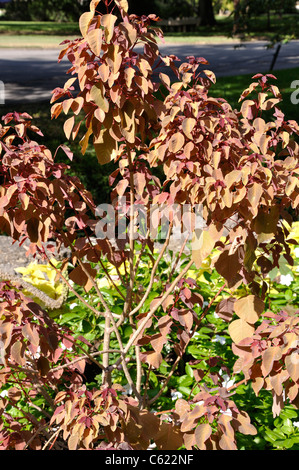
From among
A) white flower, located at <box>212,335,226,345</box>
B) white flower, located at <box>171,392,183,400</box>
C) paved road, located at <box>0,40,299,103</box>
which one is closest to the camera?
white flower, located at <box>171,392,183,400</box>

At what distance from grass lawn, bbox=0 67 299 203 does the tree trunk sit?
1975 centimetres

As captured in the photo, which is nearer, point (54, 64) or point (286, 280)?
point (286, 280)

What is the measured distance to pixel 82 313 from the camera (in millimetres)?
3035

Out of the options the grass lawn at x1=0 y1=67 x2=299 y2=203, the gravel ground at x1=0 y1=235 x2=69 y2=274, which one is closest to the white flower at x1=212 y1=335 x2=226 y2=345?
the gravel ground at x1=0 y1=235 x2=69 y2=274

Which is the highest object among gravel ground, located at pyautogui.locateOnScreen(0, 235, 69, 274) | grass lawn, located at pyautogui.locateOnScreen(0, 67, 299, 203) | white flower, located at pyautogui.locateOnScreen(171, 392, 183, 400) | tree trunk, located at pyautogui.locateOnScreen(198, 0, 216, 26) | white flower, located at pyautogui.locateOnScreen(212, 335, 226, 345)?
tree trunk, located at pyautogui.locateOnScreen(198, 0, 216, 26)

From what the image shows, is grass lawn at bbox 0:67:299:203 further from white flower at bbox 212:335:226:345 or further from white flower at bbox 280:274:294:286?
white flower at bbox 280:274:294:286

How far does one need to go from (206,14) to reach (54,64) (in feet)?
59.3

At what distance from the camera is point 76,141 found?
20.9ft

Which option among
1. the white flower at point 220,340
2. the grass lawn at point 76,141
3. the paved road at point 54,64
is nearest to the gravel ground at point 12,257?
the grass lawn at point 76,141

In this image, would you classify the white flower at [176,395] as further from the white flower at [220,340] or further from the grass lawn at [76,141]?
the grass lawn at [76,141]

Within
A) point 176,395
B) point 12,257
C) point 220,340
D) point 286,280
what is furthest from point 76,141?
point 176,395

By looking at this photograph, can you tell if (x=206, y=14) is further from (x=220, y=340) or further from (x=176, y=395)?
(x=176, y=395)

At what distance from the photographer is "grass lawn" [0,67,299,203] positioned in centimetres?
509

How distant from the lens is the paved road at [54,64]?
10195 millimetres
